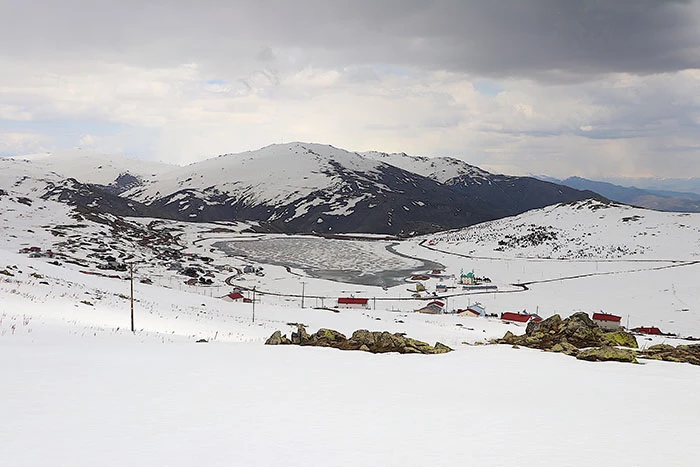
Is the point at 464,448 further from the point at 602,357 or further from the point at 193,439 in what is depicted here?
the point at 602,357

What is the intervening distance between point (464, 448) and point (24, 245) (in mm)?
94464

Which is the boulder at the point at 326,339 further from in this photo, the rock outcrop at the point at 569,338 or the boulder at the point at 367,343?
the rock outcrop at the point at 569,338

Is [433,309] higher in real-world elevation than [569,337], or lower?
lower

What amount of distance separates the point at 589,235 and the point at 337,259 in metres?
64.5

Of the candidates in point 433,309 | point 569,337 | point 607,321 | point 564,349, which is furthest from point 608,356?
point 433,309

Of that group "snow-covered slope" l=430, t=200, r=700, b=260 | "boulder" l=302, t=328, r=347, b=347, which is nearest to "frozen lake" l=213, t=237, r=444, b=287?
"snow-covered slope" l=430, t=200, r=700, b=260

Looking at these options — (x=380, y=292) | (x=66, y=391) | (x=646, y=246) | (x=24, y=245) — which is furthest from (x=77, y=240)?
(x=646, y=246)

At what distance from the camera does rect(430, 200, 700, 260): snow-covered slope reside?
10188 centimetres

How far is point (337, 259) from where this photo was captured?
112500mm

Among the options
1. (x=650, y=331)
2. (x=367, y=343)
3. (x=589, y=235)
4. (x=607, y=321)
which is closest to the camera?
(x=367, y=343)

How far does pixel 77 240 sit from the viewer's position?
9081 centimetres

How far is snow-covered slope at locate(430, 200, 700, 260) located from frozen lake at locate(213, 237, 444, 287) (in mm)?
20927

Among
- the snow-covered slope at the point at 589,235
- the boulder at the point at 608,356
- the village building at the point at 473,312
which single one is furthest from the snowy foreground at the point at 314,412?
the snow-covered slope at the point at 589,235

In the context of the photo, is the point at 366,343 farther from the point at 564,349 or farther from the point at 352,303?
the point at 352,303
